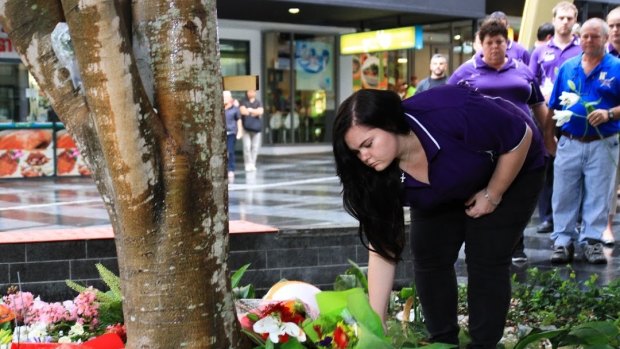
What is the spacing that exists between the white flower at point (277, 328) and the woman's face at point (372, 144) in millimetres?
592

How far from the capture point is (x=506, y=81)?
529 centimetres

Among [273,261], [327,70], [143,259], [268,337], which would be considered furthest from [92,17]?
[327,70]

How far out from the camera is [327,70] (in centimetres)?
2411

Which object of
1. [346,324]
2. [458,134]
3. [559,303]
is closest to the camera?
[346,324]

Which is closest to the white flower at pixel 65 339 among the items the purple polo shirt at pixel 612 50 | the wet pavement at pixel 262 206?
the wet pavement at pixel 262 206

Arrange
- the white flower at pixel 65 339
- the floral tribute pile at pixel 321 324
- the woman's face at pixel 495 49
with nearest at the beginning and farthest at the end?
the floral tribute pile at pixel 321 324
the white flower at pixel 65 339
the woman's face at pixel 495 49

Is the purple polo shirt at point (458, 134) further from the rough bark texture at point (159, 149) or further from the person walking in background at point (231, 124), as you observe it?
the person walking in background at point (231, 124)

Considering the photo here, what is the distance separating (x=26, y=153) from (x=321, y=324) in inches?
568

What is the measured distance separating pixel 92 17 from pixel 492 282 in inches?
67.3

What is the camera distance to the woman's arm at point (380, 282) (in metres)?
3.11

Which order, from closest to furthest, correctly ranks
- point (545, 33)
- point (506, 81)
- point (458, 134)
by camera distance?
point (458, 134)
point (506, 81)
point (545, 33)

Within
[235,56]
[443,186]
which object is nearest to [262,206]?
[443,186]

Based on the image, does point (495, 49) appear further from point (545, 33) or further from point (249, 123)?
point (249, 123)

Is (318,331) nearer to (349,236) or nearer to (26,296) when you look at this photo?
(26,296)
